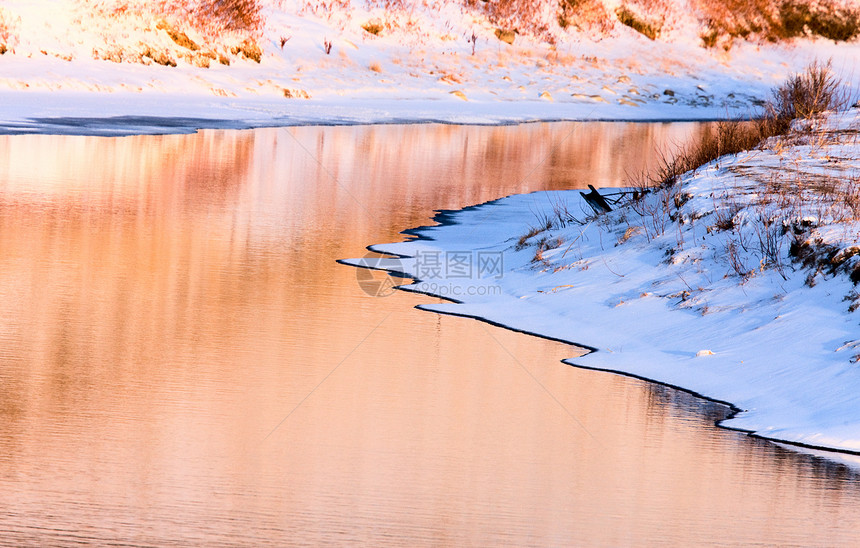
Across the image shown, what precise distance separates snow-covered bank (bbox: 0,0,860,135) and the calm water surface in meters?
16.4

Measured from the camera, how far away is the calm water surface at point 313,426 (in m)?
6.24

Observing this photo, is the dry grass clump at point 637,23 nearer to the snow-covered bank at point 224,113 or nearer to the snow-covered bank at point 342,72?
the snow-covered bank at point 342,72

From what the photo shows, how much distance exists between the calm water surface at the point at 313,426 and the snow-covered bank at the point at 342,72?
1644cm

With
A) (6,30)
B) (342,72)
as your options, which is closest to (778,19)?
(342,72)

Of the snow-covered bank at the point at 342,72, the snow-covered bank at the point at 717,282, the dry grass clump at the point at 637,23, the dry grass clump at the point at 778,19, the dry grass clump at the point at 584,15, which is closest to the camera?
the snow-covered bank at the point at 717,282

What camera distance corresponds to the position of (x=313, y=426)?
24.9 feet

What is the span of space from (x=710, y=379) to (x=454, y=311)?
2750 millimetres

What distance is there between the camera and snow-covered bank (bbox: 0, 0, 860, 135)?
34.9m

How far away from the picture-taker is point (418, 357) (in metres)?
9.37

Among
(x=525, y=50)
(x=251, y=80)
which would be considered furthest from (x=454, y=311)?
(x=525, y=50)

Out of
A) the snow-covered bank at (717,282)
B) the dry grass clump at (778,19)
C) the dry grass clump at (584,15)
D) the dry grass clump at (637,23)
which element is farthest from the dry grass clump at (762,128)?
the dry grass clump at (778,19)

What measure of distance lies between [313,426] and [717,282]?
4678 millimetres

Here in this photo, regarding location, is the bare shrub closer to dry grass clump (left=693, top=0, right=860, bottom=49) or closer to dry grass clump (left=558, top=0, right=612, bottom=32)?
dry grass clump (left=558, top=0, right=612, bottom=32)

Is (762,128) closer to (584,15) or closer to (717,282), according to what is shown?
(717,282)
